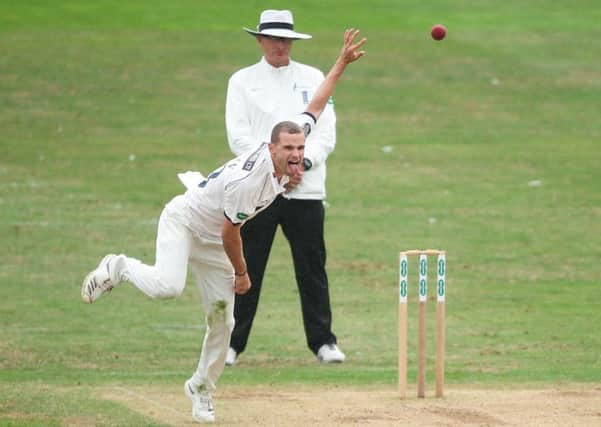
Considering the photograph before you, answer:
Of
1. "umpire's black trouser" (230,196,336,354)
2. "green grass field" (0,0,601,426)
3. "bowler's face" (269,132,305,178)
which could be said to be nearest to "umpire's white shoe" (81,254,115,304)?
"green grass field" (0,0,601,426)

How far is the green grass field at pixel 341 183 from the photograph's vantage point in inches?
464

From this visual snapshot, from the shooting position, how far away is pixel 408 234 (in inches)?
697

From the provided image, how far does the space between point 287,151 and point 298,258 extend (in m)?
2.92

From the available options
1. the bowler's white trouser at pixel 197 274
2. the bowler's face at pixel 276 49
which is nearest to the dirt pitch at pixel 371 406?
the bowler's white trouser at pixel 197 274

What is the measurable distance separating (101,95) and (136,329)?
45.7 feet

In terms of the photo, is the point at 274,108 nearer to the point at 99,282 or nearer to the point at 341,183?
the point at 99,282

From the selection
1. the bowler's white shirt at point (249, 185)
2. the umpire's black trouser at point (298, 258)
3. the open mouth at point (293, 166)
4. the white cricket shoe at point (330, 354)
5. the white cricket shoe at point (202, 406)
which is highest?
the open mouth at point (293, 166)

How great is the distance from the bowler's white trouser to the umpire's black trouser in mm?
1863

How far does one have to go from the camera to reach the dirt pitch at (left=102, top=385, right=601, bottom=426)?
8938 mm

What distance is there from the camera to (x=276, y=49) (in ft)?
36.8

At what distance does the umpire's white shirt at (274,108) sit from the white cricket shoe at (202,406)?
2.49 metres

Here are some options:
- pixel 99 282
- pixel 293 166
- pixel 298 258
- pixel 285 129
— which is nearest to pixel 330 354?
pixel 298 258

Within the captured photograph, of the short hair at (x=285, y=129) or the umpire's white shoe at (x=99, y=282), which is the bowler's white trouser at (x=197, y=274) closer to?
the umpire's white shoe at (x=99, y=282)

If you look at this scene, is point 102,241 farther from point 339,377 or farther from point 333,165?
point 339,377
